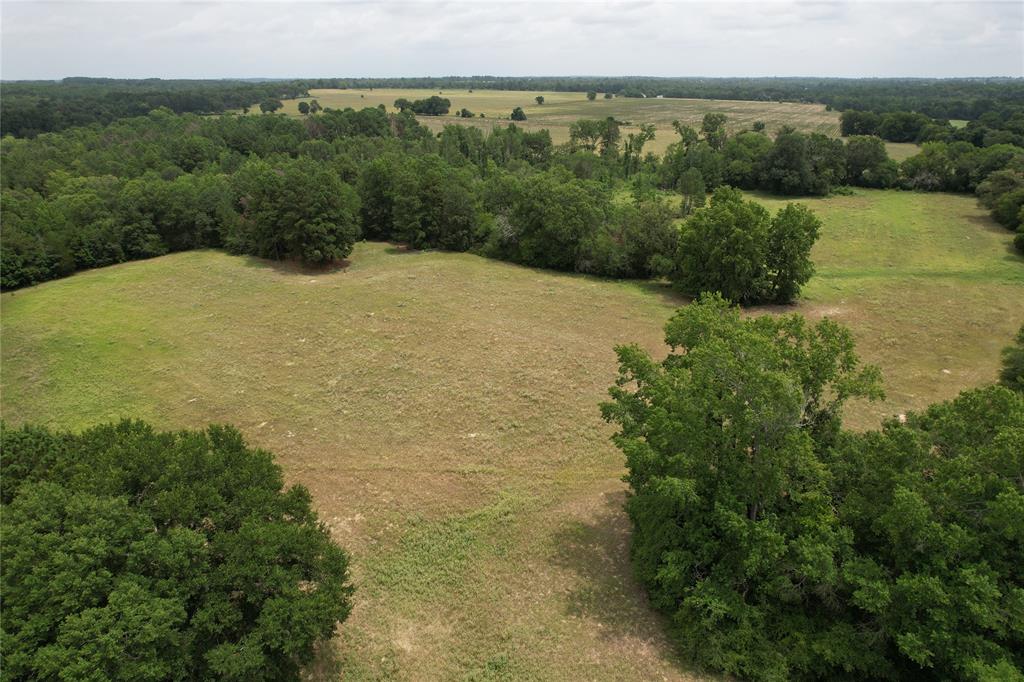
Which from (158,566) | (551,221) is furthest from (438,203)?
(158,566)

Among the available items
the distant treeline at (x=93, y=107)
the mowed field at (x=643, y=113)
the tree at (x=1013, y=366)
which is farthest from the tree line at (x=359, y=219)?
the mowed field at (x=643, y=113)

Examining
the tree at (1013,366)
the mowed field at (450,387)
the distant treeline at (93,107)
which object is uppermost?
the distant treeline at (93,107)

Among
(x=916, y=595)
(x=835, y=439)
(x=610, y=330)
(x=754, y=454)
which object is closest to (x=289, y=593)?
(x=754, y=454)

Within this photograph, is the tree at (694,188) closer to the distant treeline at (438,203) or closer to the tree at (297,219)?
the distant treeline at (438,203)

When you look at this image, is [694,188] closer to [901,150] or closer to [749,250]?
[749,250]

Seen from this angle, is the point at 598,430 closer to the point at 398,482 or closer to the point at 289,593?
the point at 398,482
